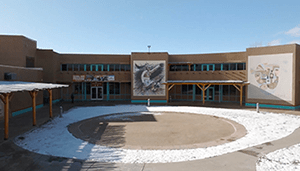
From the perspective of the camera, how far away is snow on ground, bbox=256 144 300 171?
6.83 m

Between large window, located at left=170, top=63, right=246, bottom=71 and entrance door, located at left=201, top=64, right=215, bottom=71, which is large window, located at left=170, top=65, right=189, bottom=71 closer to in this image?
large window, located at left=170, top=63, right=246, bottom=71

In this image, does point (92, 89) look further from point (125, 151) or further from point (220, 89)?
point (125, 151)

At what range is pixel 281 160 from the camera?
24.5ft

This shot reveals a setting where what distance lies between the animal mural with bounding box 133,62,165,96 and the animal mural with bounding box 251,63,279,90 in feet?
37.4

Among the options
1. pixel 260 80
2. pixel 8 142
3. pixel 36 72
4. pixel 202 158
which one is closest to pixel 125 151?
pixel 202 158

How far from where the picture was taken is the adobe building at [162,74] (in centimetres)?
2155

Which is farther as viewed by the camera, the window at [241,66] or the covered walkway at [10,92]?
the window at [241,66]

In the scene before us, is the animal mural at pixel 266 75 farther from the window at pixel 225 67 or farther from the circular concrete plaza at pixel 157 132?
the circular concrete plaza at pixel 157 132

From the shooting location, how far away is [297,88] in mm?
21656

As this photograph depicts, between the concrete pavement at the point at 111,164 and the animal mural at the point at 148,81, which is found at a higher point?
the animal mural at the point at 148,81

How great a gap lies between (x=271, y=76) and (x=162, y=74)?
12822 millimetres

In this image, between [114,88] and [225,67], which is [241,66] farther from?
[114,88]

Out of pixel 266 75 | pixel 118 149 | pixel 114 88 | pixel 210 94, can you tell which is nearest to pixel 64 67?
pixel 114 88

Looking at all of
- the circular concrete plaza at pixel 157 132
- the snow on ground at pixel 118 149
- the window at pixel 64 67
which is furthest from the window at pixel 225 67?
the window at pixel 64 67
